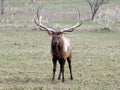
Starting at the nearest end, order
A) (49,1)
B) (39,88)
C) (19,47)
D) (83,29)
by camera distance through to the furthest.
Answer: (39,88) < (19,47) < (83,29) < (49,1)

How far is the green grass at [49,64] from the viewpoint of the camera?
13617mm

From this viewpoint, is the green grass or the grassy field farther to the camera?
the grassy field

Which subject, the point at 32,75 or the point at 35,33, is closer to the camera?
the point at 32,75

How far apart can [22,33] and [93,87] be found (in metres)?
19.9

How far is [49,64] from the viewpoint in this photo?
18031 mm

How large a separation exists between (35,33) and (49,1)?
3222cm

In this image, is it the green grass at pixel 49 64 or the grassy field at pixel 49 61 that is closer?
the green grass at pixel 49 64

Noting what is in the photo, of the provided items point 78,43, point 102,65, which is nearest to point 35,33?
point 78,43

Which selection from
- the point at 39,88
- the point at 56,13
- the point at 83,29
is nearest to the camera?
the point at 39,88

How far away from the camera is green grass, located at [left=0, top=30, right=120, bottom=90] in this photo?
44.7ft

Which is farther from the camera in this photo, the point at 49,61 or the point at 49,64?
the point at 49,61

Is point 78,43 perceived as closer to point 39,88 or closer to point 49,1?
point 39,88

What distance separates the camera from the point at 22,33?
32.7 meters

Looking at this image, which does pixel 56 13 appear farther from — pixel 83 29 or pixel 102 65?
pixel 102 65
